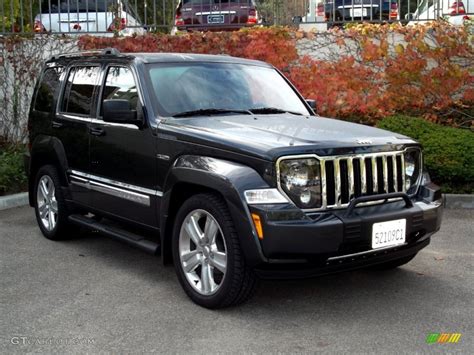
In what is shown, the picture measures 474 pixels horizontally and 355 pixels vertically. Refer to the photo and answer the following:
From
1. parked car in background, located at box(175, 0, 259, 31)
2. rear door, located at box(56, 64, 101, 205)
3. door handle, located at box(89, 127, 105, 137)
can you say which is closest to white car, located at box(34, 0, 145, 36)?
parked car in background, located at box(175, 0, 259, 31)

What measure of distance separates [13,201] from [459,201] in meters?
5.77

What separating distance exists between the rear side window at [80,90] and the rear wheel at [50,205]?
688mm

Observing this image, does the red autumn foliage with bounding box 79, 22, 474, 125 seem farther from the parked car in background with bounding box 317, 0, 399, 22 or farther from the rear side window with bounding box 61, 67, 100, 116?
the rear side window with bounding box 61, 67, 100, 116

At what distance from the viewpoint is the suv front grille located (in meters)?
3.95

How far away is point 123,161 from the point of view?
199 inches

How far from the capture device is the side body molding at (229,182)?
3814 mm

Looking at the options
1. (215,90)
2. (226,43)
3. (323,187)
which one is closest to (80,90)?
(215,90)

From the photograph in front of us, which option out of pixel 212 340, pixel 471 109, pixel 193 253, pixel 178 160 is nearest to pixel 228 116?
pixel 178 160

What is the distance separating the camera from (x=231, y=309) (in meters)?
4.20

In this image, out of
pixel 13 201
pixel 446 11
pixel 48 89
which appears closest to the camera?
pixel 48 89

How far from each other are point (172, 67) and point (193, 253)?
173 cm

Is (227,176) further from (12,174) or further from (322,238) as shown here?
(12,174)

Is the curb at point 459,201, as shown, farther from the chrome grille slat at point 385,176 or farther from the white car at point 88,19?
the white car at point 88,19

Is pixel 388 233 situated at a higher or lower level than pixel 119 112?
lower
